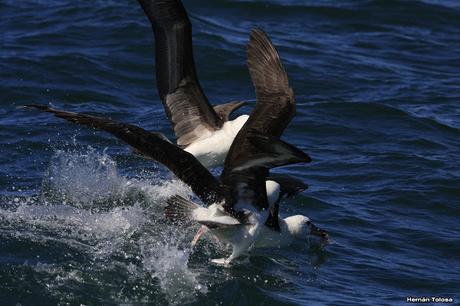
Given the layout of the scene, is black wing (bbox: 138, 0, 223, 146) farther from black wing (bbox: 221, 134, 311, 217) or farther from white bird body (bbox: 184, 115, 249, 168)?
black wing (bbox: 221, 134, 311, 217)

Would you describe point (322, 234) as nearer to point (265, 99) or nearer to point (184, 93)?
point (265, 99)

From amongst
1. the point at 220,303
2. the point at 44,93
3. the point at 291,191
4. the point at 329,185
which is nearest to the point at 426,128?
the point at 329,185

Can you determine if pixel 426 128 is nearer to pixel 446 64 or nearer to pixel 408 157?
pixel 408 157

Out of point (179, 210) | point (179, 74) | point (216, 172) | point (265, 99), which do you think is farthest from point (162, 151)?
point (216, 172)

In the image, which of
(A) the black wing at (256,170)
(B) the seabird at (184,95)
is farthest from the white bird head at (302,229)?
(A) the black wing at (256,170)

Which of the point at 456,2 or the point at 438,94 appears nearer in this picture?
the point at 438,94

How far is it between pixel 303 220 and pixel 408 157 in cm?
347

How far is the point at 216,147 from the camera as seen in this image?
37.1ft

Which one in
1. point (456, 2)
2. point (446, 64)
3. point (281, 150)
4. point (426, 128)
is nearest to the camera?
point (281, 150)

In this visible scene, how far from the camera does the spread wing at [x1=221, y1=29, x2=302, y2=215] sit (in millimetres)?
9008

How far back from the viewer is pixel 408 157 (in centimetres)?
1355

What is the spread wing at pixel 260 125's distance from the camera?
9008mm

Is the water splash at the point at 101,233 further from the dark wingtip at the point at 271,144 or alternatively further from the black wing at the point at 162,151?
the dark wingtip at the point at 271,144

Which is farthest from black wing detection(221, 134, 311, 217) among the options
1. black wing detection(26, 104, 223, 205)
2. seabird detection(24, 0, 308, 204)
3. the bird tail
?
seabird detection(24, 0, 308, 204)
